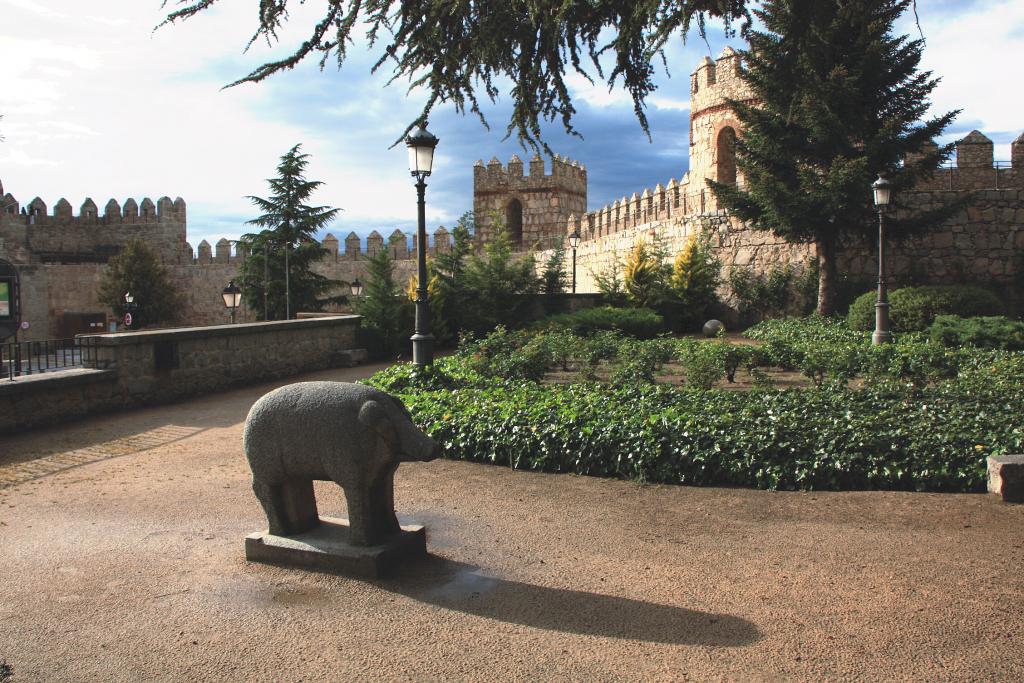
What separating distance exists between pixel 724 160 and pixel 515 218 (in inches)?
528

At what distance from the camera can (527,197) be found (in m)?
32.8

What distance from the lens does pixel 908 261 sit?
18719mm

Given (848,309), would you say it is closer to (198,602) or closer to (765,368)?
(765,368)

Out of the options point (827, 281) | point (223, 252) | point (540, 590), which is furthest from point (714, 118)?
point (223, 252)

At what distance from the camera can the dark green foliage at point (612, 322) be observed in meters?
16.0

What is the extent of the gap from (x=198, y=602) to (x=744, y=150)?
1694 cm

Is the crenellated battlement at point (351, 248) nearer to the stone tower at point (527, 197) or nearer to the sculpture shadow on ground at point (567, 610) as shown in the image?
the stone tower at point (527, 197)

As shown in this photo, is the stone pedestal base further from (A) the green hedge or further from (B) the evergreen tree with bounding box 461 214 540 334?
(B) the evergreen tree with bounding box 461 214 540 334

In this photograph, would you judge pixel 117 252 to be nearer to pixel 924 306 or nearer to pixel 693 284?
pixel 693 284

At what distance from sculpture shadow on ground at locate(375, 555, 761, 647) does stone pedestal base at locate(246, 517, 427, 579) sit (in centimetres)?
11

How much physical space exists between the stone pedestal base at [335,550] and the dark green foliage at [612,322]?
440 inches

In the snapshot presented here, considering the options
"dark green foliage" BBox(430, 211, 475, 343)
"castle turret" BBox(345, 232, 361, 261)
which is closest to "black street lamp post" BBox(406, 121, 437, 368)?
"dark green foliage" BBox(430, 211, 475, 343)

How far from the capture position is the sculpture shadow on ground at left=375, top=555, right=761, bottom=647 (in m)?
3.30

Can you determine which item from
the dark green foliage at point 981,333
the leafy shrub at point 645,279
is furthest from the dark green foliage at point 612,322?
the dark green foliage at point 981,333
